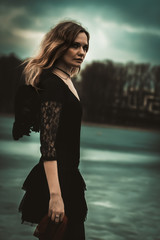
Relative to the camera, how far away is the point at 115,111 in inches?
2625

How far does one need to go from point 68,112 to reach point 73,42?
367mm

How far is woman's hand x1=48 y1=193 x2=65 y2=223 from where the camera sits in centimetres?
215

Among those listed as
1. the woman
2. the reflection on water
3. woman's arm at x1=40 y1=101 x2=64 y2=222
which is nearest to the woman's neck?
the woman

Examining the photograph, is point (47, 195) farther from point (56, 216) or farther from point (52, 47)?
point (52, 47)

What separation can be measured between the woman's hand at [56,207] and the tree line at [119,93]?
63057mm

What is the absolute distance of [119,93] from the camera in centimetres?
6719

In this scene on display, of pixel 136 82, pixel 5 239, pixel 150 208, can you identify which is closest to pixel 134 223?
pixel 150 208

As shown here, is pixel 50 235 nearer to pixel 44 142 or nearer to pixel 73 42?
pixel 44 142

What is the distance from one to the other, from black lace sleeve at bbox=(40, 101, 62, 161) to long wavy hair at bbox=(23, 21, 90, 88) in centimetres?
15

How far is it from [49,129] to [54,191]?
1.01 feet

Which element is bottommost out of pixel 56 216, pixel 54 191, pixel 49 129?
pixel 56 216

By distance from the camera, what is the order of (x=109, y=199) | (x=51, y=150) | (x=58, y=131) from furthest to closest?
(x=109, y=199) → (x=58, y=131) → (x=51, y=150)

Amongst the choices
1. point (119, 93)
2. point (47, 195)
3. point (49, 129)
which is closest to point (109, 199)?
point (47, 195)

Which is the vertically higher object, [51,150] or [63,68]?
[63,68]
